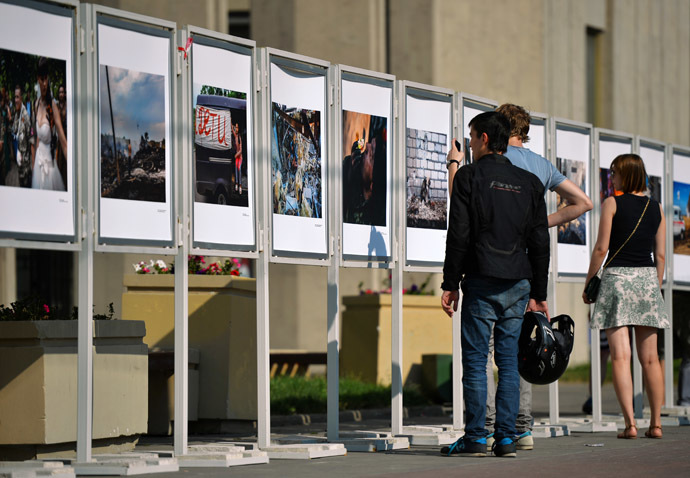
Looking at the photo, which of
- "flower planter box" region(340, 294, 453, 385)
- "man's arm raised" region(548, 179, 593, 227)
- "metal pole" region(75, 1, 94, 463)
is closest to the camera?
"metal pole" region(75, 1, 94, 463)

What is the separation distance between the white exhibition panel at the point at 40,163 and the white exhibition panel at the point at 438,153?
10.1 feet

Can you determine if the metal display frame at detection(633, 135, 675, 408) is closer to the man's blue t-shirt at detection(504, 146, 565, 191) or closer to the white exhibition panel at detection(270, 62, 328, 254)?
the man's blue t-shirt at detection(504, 146, 565, 191)

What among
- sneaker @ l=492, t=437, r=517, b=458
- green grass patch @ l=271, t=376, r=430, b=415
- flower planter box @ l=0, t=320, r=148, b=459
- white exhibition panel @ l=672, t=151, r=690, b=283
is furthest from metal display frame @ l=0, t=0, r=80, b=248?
white exhibition panel @ l=672, t=151, r=690, b=283

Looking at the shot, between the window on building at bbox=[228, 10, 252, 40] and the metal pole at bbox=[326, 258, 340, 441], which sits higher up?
the window on building at bbox=[228, 10, 252, 40]

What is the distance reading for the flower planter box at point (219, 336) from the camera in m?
10.0

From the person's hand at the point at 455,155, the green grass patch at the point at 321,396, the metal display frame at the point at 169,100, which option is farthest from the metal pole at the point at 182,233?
the green grass patch at the point at 321,396

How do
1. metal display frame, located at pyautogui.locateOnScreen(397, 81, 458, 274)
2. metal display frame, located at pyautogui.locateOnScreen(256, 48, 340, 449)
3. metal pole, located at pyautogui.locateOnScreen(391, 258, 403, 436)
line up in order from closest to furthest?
1. metal display frame, located at pyautogui.locateOnScreen(256, 48, 340, 449)
2. metal pole, located at pyautogui.locateOnScreen(391, 258, 403, 436)
3. metal display frame, located at pyautogui.locateOnScreen(397, 81, 458, 274)

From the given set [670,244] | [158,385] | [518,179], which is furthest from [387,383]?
[518,179]

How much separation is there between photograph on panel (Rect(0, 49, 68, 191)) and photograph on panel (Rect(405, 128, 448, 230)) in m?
3.14

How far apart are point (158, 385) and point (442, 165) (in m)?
2.91

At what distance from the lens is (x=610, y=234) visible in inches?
361

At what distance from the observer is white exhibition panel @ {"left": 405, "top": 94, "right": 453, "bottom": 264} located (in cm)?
908

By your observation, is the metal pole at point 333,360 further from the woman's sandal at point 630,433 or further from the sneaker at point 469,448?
the woman's sandal at point 630,433

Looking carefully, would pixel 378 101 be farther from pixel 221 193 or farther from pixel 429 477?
pixel 429 477
